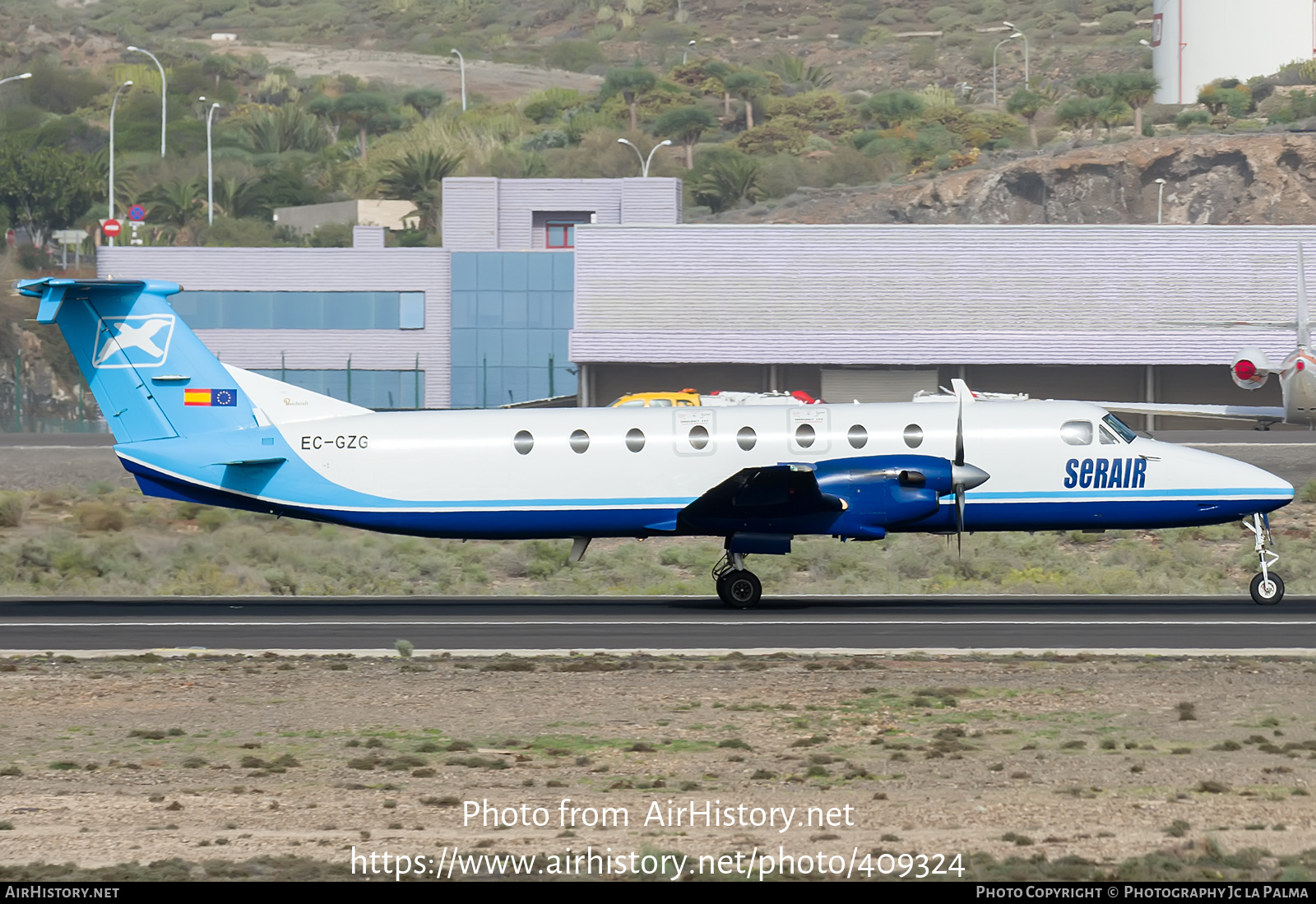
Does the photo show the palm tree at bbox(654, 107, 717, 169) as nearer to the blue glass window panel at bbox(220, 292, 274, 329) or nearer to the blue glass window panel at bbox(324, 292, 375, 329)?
the blue glass window panel at bbox(324, 292, 375, 329)

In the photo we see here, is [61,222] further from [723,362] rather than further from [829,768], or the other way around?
[829,768]

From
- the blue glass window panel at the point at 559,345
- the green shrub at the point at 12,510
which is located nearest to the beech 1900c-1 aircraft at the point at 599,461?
the green shrub at the point at 12,510

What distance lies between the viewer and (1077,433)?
979 inches

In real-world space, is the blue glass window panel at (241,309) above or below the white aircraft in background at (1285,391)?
above

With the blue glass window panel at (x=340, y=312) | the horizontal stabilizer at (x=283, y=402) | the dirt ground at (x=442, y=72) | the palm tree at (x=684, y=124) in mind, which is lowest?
the horizontal stabilizer at (x=283, y=402)

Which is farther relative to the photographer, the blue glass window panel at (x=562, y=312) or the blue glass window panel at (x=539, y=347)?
the blue glass window panel at (x=562, y=312)

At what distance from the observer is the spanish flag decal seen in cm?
2519

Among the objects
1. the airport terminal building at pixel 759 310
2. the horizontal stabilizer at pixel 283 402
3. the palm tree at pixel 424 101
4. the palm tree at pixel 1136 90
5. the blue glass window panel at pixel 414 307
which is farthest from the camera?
the palm tree at pixel 424 101

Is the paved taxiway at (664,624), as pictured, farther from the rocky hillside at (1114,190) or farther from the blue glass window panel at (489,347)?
the rocky hillside at (1114,190)

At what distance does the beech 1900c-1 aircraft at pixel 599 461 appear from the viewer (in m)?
24.6

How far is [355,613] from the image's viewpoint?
24.6m

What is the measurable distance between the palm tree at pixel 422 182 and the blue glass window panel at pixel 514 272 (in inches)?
1132

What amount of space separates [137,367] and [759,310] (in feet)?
141
